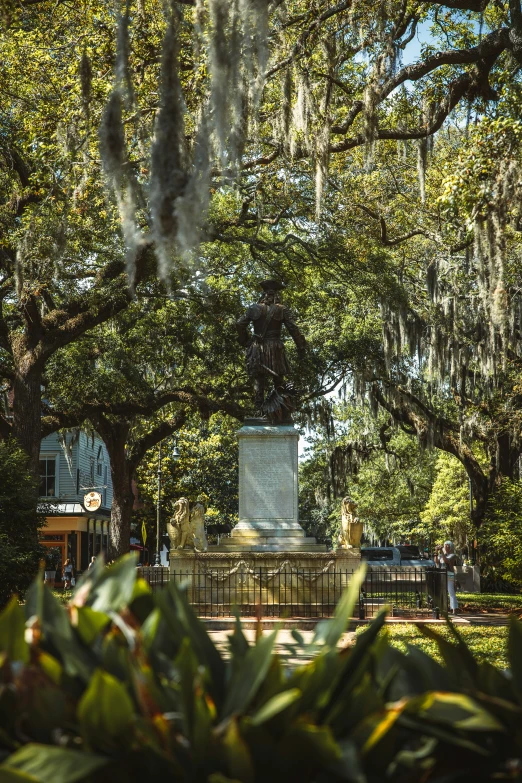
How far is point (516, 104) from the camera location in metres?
13.2

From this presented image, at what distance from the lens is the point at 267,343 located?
64.8ft

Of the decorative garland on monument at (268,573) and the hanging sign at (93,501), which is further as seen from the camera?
the hanging sign at (93,501)

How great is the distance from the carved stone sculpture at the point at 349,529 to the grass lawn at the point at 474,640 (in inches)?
143

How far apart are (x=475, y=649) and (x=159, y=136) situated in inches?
302

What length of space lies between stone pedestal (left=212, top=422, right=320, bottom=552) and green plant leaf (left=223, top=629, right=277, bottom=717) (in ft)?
53.2

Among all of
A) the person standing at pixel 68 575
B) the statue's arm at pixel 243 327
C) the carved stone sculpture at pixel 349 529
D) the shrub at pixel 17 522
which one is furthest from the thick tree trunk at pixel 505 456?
the person standing at pixel 68 575

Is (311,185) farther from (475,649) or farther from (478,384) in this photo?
(475,649)

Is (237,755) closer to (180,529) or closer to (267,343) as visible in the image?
(180,529)

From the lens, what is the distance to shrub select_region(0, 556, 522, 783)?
2.00 meters

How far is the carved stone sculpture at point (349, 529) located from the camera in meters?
18.2

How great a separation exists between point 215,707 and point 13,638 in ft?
1.77

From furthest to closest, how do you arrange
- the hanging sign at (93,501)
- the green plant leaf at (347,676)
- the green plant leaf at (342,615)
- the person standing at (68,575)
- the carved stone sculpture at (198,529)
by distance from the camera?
the person standing at (68,575) → the hanging sign at (93,501) → the carved stone sculpture at (198,529) → the green plant leaf at (342,615) → the green plant leaf at (347,676)

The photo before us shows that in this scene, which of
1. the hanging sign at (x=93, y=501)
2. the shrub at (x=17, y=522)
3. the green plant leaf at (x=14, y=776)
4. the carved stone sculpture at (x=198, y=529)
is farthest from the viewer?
the hanging sign at (x=93, y=501)

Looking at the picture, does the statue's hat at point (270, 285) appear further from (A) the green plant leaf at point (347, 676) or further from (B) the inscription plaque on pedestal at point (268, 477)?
(A) the green plant leaf at point (347, 676)
